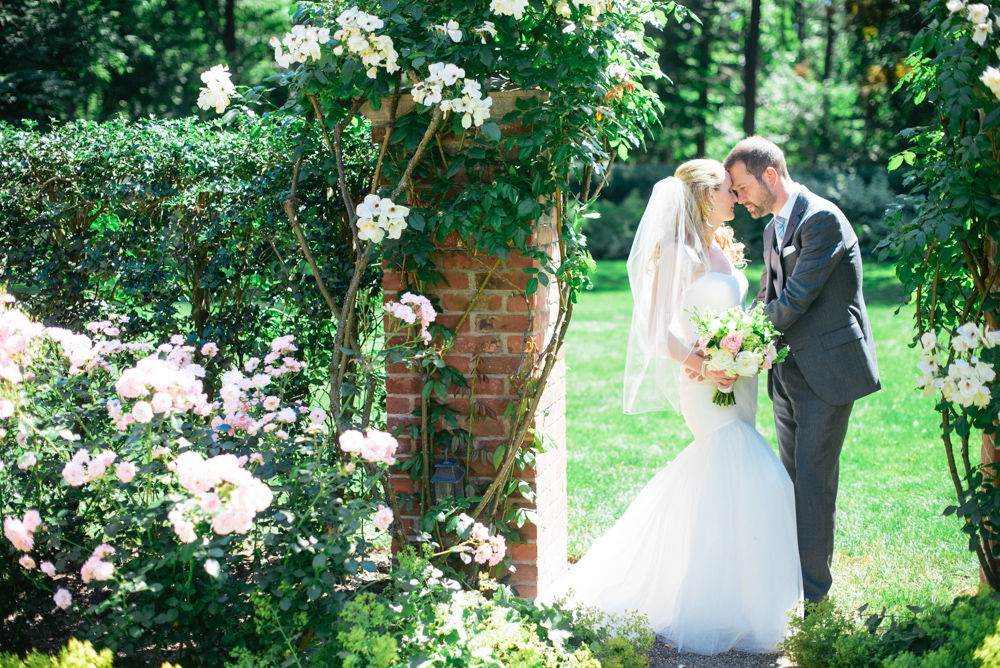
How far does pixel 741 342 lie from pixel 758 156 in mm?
820

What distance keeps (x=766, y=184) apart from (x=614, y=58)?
861mm

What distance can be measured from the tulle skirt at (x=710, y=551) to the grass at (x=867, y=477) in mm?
553

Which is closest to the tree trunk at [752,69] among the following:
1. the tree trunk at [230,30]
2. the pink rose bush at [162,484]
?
the tree trunk at [230,30]

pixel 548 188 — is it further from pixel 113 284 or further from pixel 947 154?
pixel 113 284

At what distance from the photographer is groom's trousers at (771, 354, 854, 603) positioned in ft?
10.3

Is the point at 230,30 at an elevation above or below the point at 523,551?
above

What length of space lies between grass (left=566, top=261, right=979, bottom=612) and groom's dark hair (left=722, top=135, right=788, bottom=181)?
5.79 feet

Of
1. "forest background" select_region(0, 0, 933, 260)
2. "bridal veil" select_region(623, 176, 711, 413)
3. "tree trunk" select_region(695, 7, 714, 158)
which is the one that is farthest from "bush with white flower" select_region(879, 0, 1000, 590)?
"tree trunk" select_region(695, 7, 714, 158)

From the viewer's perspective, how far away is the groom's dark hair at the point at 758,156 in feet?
10.5

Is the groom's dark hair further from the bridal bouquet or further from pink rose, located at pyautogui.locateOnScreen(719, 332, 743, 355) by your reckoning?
pink rose, located at pyautogui.locateOnScreen(719, 332, 743, 355)

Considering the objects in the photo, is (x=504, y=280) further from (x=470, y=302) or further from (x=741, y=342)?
(x=741, y=342)

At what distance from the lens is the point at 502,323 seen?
3.04 meters

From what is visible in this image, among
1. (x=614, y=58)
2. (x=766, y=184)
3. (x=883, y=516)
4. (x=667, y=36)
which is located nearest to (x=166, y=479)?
(x=614, y=58)

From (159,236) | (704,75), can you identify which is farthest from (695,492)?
(704,75)
